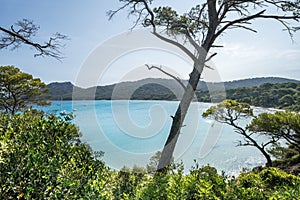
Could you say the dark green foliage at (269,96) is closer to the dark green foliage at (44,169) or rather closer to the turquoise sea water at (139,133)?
the turquoise sea water at (139,133)

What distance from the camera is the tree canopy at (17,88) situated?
37.5ft

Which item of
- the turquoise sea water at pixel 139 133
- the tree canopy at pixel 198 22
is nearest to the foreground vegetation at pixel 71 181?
the turquoise sea water at pixel 139 133

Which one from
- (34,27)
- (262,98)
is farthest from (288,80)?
(34,27)

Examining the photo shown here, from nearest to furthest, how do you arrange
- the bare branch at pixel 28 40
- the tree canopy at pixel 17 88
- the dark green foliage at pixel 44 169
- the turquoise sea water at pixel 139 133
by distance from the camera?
the dark green foliage at pixel 44 169
the bare branch at pixel 28 40
the turquoise sea water at pixel 139 133
the tree canopy at pixel 17 88

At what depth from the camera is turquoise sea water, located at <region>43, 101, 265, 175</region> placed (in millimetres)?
5387

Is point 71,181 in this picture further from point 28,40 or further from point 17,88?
point 17,88

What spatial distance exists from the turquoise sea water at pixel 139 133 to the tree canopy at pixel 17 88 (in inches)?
174

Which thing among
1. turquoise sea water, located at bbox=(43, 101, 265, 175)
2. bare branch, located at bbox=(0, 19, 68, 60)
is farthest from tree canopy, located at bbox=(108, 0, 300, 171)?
bare branch, located at bbox=(0, 19, 68, 60)

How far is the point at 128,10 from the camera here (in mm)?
4812

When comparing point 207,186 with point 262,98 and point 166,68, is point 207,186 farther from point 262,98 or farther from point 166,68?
point 262,98

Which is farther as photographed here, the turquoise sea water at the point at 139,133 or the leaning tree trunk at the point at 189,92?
the turquoise sea water at the point at 139,133

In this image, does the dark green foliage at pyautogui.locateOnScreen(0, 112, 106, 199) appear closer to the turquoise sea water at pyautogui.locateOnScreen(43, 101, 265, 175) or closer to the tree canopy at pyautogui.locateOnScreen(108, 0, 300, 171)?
the turquoise sea water at pyautogui.locateOnScreen(43, 101, 265, 175)

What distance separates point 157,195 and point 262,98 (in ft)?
65.6

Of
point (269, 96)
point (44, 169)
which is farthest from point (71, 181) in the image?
point (269, 96)
